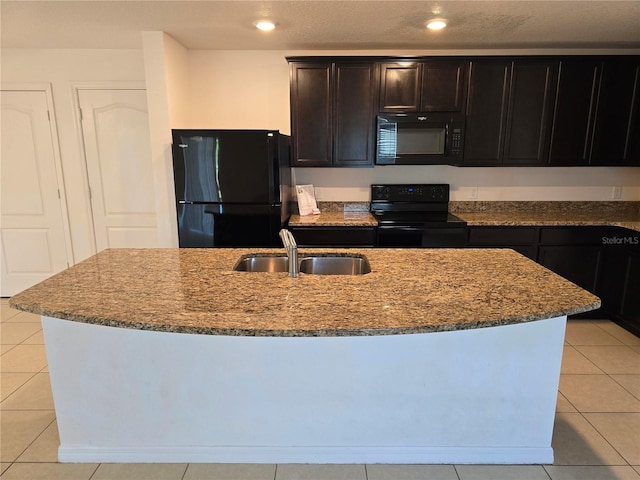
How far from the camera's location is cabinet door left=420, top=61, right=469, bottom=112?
11.0 ft

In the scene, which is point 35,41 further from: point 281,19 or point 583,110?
point 583,110

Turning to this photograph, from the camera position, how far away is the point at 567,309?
155 cm

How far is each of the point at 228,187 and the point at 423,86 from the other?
1.78 m

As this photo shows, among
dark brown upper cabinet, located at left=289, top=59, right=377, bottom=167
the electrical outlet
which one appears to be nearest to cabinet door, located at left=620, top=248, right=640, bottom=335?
the electrical outlet

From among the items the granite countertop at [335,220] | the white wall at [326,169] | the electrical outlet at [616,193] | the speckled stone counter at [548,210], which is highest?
the white wall at [326,169]

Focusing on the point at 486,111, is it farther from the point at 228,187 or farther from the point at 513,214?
the point at 228,187

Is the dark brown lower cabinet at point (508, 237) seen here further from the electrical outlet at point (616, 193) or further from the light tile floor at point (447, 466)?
the electrical outlet at point (616, 193)

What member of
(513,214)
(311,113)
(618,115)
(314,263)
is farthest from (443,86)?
(314,263)

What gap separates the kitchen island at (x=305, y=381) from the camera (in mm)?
1796

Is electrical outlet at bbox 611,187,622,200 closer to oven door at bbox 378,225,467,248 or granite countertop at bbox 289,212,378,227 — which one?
oven door at bbox 378,225,467,248

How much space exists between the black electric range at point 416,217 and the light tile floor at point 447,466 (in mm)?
1219

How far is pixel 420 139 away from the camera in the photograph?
136 inches

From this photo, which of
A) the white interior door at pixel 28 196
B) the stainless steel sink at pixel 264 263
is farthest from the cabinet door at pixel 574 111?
the white interior door at pixel 28 196

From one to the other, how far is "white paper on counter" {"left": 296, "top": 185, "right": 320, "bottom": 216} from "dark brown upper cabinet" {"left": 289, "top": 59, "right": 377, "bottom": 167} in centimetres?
27
